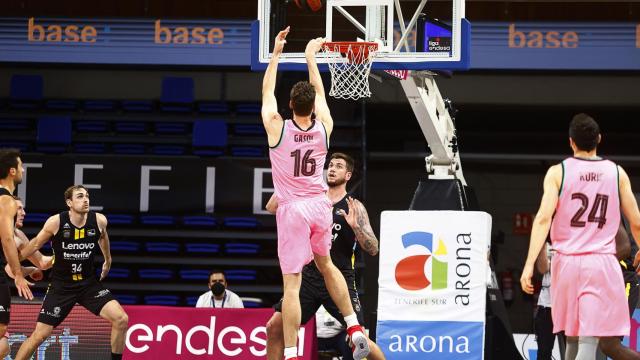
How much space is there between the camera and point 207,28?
18047mm

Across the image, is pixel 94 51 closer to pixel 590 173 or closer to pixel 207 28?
pixel 207 28

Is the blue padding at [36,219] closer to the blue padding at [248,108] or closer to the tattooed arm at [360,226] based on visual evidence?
the blue padding at [248,108]

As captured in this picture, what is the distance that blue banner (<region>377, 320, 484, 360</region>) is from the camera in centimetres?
1193

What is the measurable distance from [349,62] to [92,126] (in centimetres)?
984

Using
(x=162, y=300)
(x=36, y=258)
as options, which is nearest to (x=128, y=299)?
(x=162, y=300)

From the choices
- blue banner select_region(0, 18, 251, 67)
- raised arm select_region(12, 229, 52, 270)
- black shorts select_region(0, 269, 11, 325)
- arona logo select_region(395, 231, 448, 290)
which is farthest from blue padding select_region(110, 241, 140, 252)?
black shorts select_region(0, 269, 11, 325)

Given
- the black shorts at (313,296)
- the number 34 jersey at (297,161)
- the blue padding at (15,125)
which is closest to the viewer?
the number 34 jersey at (297,161)

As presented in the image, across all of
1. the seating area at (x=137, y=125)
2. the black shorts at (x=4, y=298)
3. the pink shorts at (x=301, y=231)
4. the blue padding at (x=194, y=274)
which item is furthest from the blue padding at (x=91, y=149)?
the pink shorts at (x=301, y=231)

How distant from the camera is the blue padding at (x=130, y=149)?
62.0ft

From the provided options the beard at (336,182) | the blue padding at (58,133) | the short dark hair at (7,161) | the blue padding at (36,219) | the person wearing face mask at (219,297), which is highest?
the blue padding at (58,133)

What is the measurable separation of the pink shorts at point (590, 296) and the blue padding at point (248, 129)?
11957 mm

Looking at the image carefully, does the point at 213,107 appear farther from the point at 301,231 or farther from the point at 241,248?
the point at 301,231

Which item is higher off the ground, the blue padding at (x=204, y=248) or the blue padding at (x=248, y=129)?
the blue padding at (x=248, y=129)

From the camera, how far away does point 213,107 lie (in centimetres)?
1939
